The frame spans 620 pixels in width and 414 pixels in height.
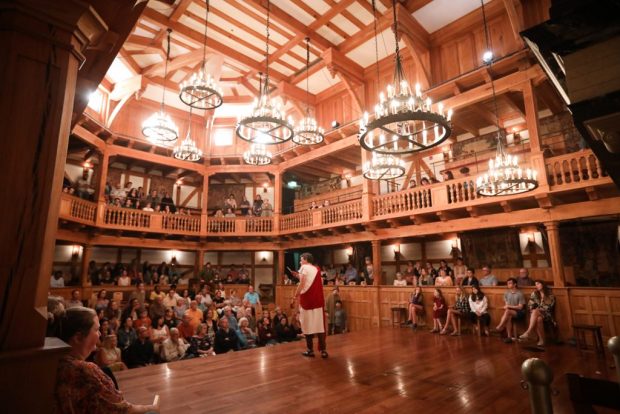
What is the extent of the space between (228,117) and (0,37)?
1433cm

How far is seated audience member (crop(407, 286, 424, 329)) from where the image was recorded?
29.9 ft

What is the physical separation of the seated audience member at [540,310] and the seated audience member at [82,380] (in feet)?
24.8

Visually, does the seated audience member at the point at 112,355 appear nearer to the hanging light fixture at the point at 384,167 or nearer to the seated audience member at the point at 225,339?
the seated audience member at the point at 225,339

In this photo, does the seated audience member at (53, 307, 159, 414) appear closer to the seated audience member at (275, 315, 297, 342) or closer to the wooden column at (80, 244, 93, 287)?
the seated audience member at (275, 315, 297, 342)

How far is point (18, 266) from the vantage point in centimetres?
145

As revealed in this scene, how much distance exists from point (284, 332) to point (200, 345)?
2.43m

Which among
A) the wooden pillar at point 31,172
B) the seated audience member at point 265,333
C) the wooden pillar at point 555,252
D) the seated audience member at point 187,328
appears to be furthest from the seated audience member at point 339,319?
the wooden pillar at point 31,172

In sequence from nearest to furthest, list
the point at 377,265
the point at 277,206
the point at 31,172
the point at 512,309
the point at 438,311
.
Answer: the point at 31,172, the point at 512,309, the point at 438,311, the point at 377,265, the point at 277,206

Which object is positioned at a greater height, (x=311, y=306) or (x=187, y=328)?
(x=311, y=306)

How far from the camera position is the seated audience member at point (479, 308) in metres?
7.99

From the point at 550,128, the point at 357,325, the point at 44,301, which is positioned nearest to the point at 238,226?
the point at 357,325

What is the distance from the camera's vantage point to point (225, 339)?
661 cm

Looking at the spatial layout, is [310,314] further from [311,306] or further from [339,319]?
[339,319]

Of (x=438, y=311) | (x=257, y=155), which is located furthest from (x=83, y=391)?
(x=257, y=155)
